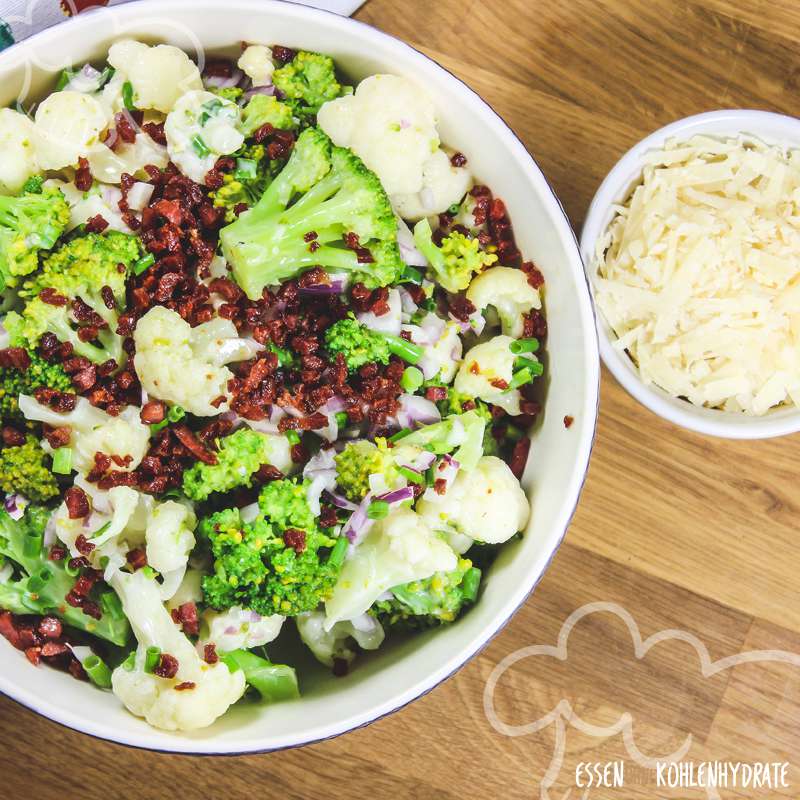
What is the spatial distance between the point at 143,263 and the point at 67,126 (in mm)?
290

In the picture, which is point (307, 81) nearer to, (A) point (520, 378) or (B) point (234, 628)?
(A) point (520, 378)

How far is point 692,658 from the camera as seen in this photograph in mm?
2111

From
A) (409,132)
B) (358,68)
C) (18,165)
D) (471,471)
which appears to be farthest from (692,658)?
(18,165)

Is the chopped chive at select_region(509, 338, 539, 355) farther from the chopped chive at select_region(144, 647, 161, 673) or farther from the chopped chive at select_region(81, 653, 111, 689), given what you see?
the chopped chive at select_region(81, 653, 111, 689)

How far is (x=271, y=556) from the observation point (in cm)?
156

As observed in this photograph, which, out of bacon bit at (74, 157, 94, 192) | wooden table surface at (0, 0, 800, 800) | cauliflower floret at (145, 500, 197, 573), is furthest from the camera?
wooden table surface at (0, 0, 800, 800)

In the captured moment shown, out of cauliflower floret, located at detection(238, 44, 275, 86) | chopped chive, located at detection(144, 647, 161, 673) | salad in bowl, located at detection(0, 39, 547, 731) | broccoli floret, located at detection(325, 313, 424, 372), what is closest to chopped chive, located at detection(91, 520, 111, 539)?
salad in bowl, located at detection(0, 39, 547, 731)

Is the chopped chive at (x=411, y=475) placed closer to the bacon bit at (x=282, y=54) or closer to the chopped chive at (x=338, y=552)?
the chopped chive at (x=338, y=552)

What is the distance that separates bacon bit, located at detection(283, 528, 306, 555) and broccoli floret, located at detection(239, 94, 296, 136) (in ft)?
2.54

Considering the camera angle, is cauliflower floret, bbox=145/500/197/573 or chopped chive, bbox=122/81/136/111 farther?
chopped chive, bbox=122/81/136/111

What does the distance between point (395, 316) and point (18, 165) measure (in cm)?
78

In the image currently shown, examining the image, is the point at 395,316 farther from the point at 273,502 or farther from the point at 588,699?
the point at 588,699

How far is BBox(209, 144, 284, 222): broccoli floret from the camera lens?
166 centimetres

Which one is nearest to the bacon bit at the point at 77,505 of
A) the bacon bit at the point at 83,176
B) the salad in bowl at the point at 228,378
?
the salad in bowl at the point at 228,378
